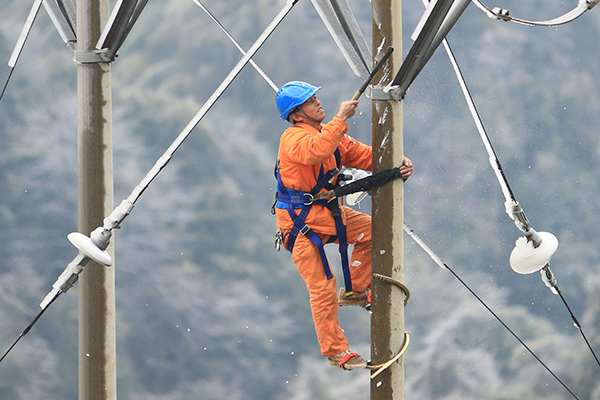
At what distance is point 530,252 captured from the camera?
13.3ft

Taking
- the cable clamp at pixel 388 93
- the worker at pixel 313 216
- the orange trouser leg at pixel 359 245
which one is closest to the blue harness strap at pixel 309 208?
the worker at pixel 313 216

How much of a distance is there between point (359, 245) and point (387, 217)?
532mm

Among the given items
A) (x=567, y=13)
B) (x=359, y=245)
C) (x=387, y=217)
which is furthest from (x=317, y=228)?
(x=567, y=13)

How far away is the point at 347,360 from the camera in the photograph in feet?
13.2

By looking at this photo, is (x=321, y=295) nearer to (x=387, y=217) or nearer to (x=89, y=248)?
(x=387, y=217)

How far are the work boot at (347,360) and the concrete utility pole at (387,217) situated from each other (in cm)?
12

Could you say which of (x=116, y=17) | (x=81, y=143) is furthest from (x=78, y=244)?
(x=116, y=17)

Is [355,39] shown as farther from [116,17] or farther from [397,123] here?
[116,17]

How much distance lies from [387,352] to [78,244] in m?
1.72

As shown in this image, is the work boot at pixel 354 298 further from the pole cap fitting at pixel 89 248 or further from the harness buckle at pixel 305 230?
the pole cap fitting at pixel 89 248

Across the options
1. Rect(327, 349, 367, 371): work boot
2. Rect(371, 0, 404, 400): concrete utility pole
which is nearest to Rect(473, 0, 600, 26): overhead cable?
Rect(371, 0, 404, 400): concrete utility pole

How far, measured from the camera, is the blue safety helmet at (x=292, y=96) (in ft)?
13.2

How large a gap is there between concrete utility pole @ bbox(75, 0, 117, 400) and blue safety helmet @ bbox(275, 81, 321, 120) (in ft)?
4.63

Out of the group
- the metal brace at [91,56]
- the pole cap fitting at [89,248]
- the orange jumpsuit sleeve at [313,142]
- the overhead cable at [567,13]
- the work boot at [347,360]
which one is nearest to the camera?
the overhead cable at [567,13]
